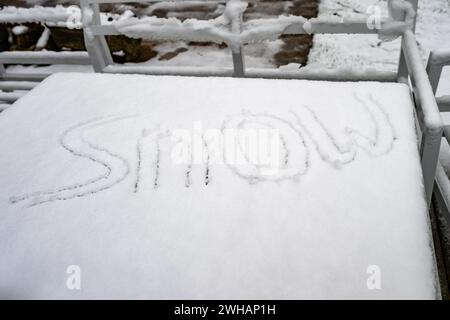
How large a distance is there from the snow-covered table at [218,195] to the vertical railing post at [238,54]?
38 centimetres

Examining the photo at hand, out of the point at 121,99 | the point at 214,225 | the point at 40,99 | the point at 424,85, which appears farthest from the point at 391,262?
the point at 40,99

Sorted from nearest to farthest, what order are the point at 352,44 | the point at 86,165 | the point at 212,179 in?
1. the point at 212,179
2. the point at 86,165
3. the point at 352,44

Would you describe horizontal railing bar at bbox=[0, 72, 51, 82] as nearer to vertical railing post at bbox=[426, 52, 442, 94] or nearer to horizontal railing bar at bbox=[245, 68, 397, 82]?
horizontal railing bar at bbox=[245, 68, 397, 82]

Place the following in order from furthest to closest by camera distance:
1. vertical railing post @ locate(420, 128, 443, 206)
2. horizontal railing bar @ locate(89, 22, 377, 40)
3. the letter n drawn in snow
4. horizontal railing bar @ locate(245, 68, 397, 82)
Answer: horizontal railing bar @ locate(245, 68, 397, 82), horizontal railing bar @ locate(89, 22, 377, 40), vertical railing post @ locate(420, 128, 443, 206), the letter n drawn in snow

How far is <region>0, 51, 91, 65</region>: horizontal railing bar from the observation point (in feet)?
7.55

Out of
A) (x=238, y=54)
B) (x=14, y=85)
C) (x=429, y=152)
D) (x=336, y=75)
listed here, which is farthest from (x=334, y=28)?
(x=14, y=85)

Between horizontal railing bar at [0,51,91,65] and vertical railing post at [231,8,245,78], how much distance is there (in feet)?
3.26

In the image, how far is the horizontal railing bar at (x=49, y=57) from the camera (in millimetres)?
2303

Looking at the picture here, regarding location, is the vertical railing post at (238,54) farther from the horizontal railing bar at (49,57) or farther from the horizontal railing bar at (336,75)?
the horizontal railing bar at (49,57)

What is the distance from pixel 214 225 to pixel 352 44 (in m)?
3.34

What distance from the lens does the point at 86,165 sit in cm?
126

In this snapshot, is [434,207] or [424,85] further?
[434,207]

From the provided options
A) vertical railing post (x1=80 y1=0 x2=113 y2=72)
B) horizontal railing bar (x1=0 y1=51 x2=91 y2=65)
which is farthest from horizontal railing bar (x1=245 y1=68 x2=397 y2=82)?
horizontal railing bar (x1=0 y1=51 x2=91 y2=65)

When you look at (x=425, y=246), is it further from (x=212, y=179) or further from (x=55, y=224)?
(x=55, y=224)
